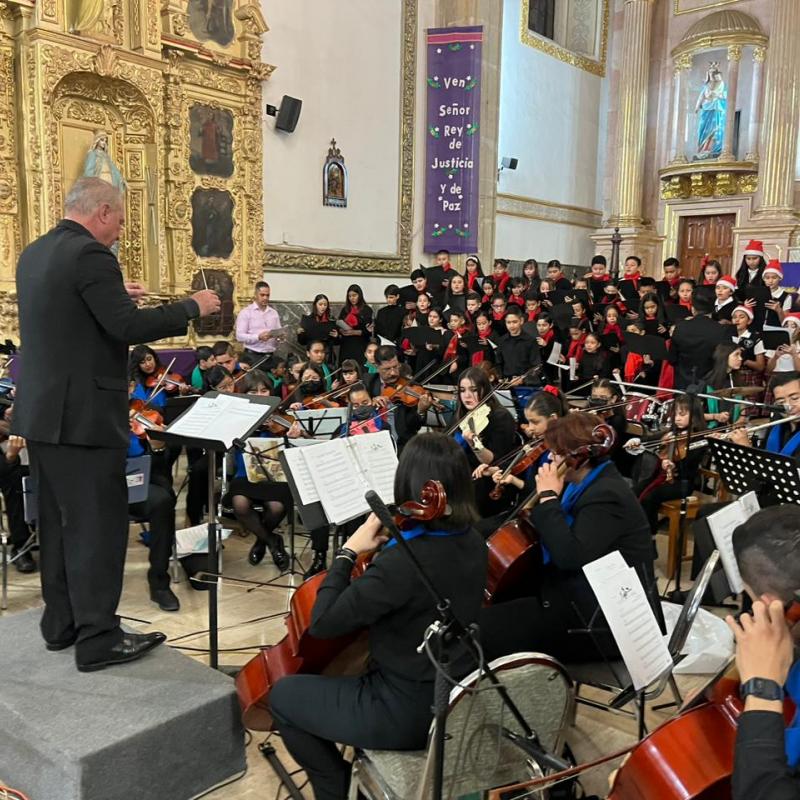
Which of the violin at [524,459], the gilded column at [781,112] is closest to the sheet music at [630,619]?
the violin at [524,459]

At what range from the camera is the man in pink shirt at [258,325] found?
8641 millimetres

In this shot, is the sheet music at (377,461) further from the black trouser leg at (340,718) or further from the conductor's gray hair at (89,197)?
the conductor's gray hair at (89,197)

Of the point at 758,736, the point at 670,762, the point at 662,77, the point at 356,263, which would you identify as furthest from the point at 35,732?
the point at 662,77

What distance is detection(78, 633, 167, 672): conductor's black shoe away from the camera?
2502 millimetres

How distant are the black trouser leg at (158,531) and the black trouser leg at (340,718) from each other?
205 centimetres

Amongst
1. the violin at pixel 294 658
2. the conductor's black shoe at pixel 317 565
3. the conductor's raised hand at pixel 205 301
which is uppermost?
the conductor's raised hand at pixel 205 301

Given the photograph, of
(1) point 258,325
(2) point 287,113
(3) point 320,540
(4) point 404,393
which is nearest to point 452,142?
(2) point 287,113

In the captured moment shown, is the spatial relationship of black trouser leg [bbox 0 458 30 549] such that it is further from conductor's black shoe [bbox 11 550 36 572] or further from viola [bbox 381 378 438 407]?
viola [bbox 381 378 438 407]

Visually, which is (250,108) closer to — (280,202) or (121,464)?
(280,202)

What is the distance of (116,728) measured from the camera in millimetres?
2197

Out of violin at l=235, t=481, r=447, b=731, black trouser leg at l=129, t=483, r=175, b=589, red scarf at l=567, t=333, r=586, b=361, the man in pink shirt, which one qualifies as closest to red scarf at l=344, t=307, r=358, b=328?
the man in pink shirt

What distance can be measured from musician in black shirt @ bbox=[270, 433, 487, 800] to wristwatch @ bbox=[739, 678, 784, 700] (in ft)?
2.37

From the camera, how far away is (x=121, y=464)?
8.20 feet

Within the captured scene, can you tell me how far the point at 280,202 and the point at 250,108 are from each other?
1.15 m
